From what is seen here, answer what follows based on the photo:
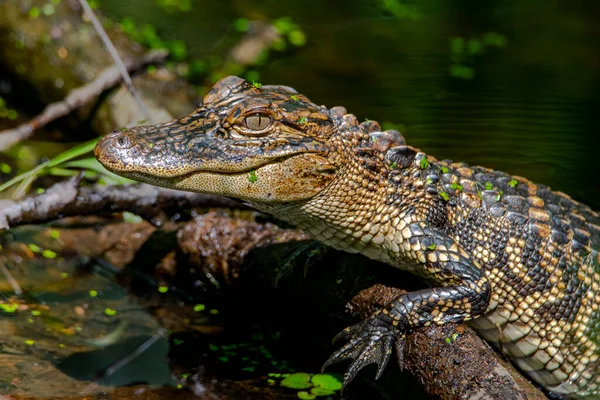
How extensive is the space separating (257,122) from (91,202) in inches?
72.5

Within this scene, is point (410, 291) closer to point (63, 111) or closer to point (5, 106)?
point (63, 111)

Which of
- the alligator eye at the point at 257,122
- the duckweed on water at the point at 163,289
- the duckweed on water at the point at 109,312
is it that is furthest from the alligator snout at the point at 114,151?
the duckweed on water at the point at 163,289

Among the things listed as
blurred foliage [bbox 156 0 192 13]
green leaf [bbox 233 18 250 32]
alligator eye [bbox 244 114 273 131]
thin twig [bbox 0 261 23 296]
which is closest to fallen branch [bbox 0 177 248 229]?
thin twig [bbox 0 261 23 296]

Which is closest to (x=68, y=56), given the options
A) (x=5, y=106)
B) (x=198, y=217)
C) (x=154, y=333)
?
(x=5, y=106)

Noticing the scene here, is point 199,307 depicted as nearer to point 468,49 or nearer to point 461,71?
point 461,71

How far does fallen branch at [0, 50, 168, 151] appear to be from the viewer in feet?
20.8

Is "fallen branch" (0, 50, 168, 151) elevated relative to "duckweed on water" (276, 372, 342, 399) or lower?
elevated

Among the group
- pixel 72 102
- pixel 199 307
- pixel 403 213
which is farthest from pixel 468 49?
pixel 403 213

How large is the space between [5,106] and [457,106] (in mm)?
4782

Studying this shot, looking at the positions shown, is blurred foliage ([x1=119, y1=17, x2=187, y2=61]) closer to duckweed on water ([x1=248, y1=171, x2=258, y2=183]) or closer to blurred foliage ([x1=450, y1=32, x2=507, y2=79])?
→ blurred foliage ([x1=450, y1=32, x2=507, y2=79])

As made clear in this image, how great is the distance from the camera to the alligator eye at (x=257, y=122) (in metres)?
4.15

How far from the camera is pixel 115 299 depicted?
18.0 ft

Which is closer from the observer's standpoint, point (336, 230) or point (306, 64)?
point (336, 230)

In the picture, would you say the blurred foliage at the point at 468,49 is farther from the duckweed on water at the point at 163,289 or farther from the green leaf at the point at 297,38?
the duckweed on water at the point at 163,289
